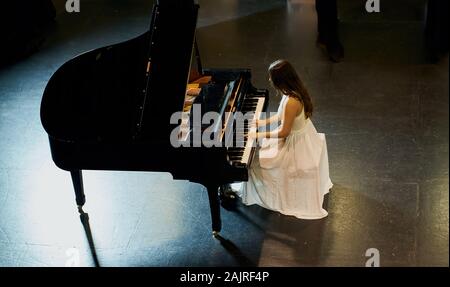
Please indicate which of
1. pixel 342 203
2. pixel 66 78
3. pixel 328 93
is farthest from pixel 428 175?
pixel 66 78

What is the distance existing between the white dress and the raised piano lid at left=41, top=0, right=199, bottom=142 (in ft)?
2.59

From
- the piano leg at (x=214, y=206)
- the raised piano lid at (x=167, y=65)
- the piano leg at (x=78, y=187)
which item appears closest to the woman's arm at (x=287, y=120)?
the piano leg at (x=214, y=206)

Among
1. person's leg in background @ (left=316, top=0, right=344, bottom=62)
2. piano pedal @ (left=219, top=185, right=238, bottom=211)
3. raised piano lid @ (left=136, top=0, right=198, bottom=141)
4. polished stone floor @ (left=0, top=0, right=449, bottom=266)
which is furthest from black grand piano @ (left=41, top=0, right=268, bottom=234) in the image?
person's leg in background @ (left=316, top=0, right=344, bottom=62)

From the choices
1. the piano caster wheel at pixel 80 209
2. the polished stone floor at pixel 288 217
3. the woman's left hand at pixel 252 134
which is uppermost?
the woman's left hand at pixel 252 134

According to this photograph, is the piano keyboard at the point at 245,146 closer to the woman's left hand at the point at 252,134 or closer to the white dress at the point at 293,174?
the woman's left hand at the point at 252,134

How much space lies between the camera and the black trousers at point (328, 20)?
750cm

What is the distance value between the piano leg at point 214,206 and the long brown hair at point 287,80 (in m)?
0.78

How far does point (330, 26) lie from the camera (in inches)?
299

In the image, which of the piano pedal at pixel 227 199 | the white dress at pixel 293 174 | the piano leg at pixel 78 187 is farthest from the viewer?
the piano pedal at pixel 227 199

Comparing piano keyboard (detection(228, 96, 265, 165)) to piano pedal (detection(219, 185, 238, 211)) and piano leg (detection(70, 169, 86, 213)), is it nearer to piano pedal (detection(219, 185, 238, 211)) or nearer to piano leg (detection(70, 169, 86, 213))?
piano pedal (detection(219, 185, 238, 211))

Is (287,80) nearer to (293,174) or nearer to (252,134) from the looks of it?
(252,134)

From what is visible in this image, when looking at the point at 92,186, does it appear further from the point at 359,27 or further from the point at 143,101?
the point at 359,27

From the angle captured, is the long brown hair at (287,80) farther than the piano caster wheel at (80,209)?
No

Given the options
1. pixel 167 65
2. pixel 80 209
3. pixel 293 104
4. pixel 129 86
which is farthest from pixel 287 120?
pixel 80 209
